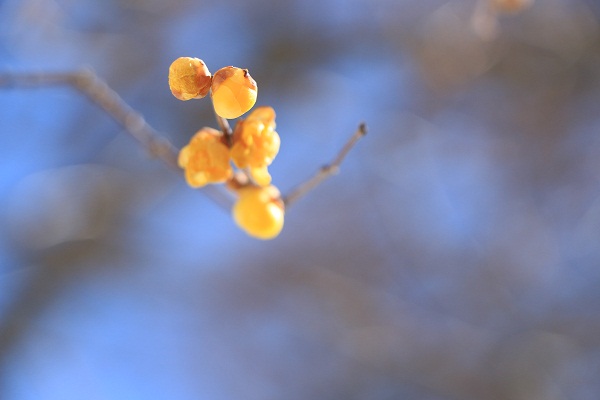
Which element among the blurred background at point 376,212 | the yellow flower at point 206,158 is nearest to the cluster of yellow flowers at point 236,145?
the yellow flower at point 206,158

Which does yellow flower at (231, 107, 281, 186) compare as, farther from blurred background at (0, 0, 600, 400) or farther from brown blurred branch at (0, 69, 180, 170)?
blurred background at (0, 0, 600, 400)

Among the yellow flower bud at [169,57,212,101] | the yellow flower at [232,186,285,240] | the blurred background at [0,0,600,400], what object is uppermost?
the blurred background at [0,0,600,400]

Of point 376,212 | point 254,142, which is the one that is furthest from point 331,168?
point 376,212

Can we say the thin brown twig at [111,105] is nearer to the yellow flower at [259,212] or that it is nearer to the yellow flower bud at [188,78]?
the yellow flower at [259,212]

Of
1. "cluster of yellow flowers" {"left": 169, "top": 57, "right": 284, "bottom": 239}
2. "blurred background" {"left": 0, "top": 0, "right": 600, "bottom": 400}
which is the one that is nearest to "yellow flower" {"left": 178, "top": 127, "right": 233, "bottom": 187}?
"cluster of yellow flowers" {"left": 169, "top": 57, "right": 284, "bottom": 239}

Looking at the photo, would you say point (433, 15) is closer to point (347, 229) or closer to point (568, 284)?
point (347, 229)
